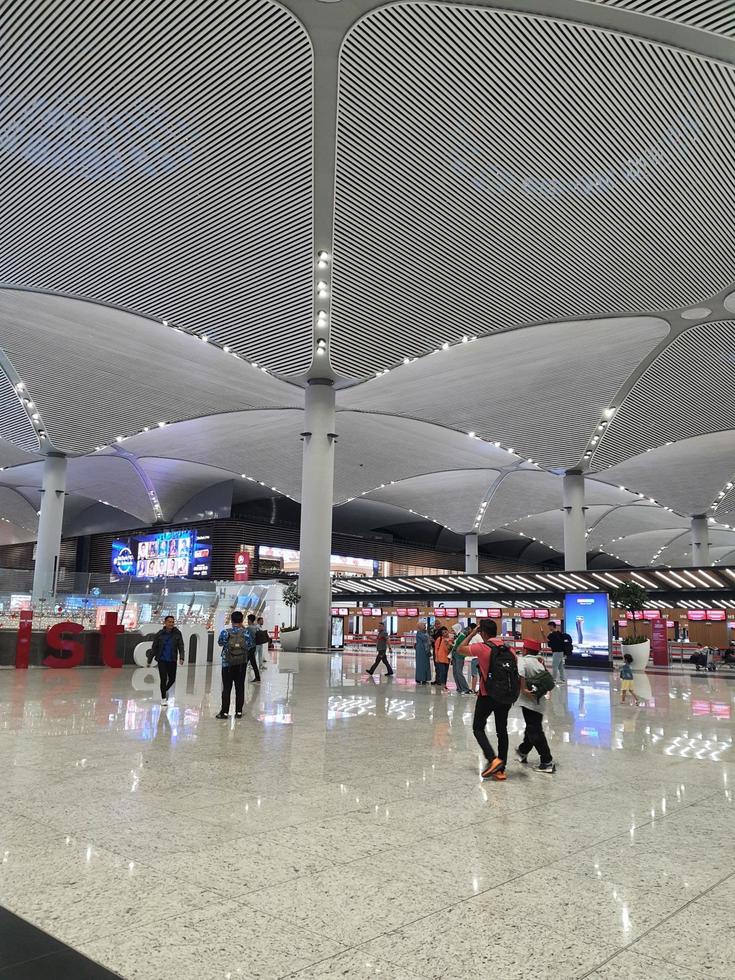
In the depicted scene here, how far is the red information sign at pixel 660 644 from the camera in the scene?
29.1m

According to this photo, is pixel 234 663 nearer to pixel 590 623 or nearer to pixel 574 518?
pixel 590 623

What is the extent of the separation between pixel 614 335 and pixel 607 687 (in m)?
11.8

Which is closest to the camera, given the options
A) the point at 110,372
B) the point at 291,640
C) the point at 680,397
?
the point at 291,640

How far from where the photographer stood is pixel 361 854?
412cm

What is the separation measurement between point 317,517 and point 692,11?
1785 centimetres

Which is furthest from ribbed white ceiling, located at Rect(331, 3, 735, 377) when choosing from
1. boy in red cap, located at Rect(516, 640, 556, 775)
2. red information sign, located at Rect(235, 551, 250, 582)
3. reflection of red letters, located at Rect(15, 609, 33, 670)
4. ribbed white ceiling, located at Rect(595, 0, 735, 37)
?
red information sign, located at Rect(235, 551, 250, 582)

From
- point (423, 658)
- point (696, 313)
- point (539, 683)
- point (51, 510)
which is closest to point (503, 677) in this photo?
point (539, 683)

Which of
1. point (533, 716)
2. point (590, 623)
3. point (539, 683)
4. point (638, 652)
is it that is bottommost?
point (533, 716)

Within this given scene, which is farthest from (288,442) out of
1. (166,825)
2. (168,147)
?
(166,825)

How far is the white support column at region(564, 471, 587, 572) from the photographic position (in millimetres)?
36906

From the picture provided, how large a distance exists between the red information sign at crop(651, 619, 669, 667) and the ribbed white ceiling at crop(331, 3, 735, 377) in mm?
14103

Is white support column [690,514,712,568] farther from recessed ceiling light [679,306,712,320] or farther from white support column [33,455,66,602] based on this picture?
white support column [33,455,66,602]

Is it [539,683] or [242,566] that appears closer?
[539,683]

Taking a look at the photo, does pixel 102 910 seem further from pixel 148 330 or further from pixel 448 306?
pixel 148 330
